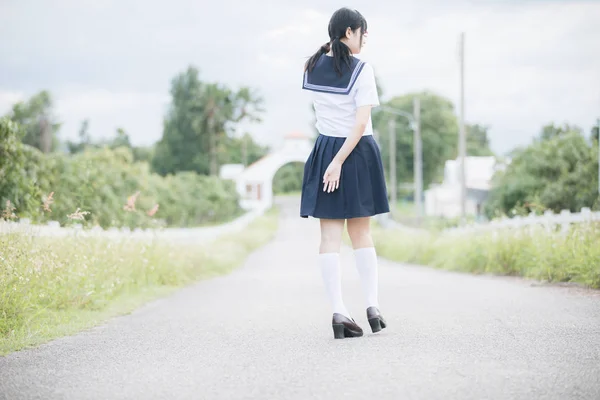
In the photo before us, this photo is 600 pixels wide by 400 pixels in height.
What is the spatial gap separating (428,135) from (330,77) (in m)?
81.8

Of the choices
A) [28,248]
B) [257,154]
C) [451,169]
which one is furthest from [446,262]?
[257,154]

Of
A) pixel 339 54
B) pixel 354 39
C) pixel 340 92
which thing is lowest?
pixel 340 92

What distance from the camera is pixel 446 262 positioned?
1562 cm

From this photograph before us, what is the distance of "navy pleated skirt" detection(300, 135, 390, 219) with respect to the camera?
4.88 m

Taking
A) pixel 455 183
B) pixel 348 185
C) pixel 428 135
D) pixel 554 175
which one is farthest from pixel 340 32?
pixel 428 135

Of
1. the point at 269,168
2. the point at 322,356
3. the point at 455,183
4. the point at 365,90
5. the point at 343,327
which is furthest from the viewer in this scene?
the point at 269,168

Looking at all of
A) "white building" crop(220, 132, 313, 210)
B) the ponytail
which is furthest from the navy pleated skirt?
"white building" crop(220, 132, 313, 210)

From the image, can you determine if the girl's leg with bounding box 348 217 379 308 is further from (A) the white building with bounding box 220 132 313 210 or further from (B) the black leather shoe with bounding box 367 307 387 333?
(A) the white building with bounding box 220 132 313 210

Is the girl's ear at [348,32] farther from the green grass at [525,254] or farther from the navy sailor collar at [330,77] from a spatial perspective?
the green grass at [525,254]

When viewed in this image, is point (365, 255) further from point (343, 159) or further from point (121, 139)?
point (121, 139)

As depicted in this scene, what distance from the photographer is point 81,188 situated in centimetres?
1310

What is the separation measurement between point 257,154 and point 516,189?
299 feet

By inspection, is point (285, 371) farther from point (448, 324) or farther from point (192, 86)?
point (192, 86)

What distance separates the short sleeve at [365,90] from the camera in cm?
489
